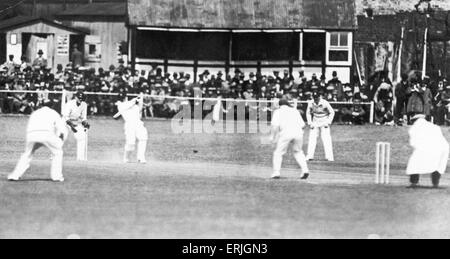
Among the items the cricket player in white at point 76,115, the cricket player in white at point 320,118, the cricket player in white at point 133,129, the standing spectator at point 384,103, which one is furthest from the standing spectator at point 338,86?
the cricket player in white at point 76,115

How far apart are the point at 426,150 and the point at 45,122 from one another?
7.08m

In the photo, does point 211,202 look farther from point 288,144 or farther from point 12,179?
point 12,179

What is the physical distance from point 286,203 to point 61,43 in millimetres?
31955

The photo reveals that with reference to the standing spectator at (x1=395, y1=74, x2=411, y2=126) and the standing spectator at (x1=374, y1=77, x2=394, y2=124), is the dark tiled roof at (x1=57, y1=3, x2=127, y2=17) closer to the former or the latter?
the standing spectator at (x1=374, y1=77, x2=394, y2=124)

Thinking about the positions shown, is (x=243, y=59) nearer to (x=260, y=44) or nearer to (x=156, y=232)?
(x=260, y=44)

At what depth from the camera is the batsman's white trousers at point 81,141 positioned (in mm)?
31141

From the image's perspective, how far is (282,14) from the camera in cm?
4909

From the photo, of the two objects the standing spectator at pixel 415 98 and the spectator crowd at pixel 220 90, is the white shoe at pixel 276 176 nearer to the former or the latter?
the standing spectator at pixel 415 98

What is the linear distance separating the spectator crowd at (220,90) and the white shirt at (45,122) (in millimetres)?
17263

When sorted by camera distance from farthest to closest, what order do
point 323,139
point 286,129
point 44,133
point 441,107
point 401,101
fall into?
point 441,107 < point 401,101 < point 323,139 < point 286,129 < point 44,133

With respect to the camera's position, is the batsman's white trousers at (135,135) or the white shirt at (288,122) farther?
the batsman's white trousers at (135,135)

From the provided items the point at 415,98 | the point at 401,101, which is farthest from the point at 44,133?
the point at 401,101

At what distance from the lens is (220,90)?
42844 millimetres

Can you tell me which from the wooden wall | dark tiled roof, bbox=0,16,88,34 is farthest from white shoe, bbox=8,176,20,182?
the wooden wall
